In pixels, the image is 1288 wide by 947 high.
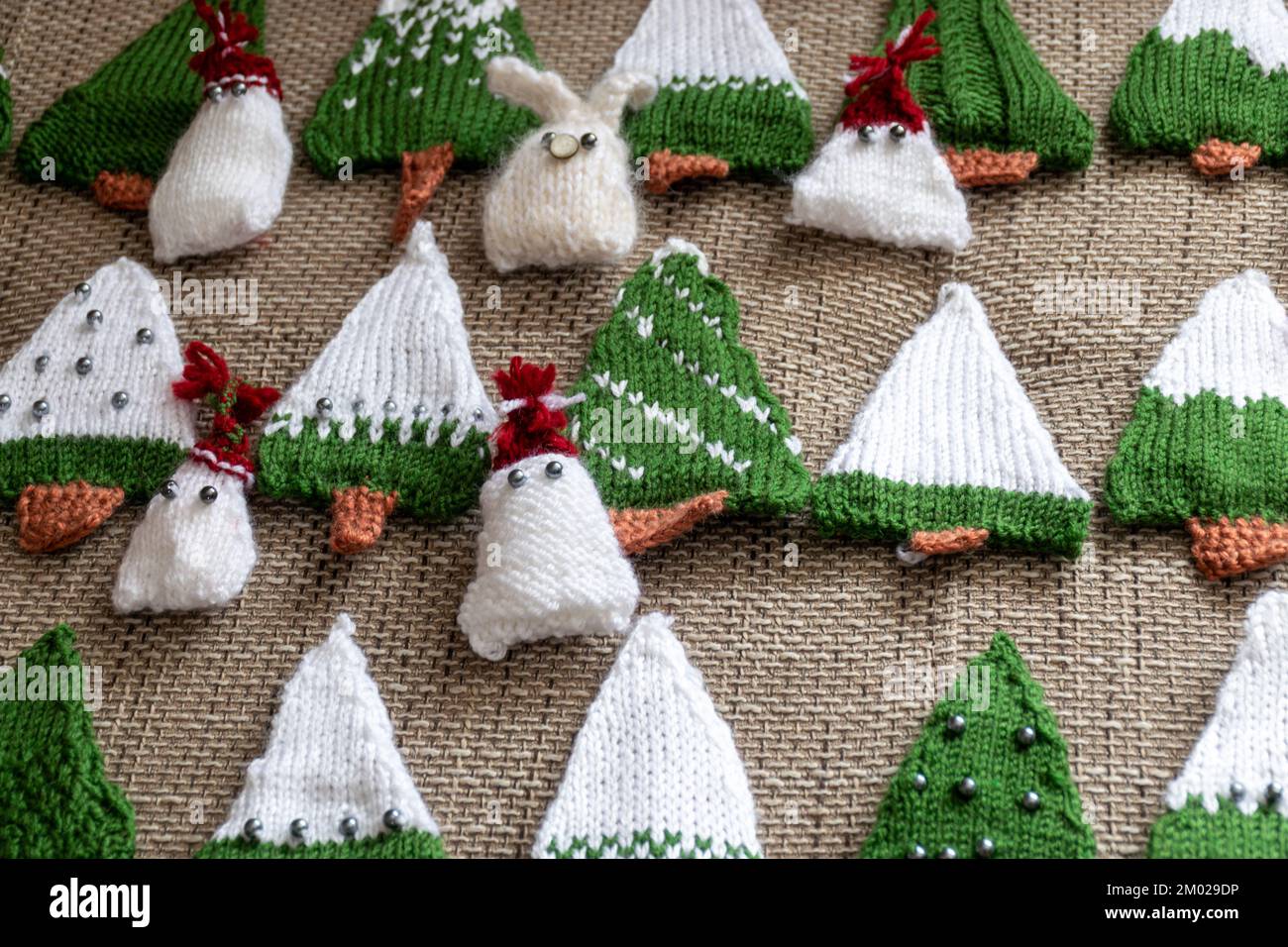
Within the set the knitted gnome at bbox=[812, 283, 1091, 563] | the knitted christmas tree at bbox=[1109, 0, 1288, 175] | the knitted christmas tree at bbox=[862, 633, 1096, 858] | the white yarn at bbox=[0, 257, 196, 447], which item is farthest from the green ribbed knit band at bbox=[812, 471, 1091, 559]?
the white yarn at bbox=[0, 257, 196, 447]

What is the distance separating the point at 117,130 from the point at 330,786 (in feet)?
2.06

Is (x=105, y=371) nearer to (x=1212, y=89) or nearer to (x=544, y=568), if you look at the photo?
(x=544, y=568)

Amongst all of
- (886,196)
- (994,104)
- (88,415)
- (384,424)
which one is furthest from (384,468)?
(994,104)

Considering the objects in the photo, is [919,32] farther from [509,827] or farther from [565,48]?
[509,827]

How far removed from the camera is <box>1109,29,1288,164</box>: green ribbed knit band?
1.12 meters

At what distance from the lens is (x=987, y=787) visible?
0.91 metres

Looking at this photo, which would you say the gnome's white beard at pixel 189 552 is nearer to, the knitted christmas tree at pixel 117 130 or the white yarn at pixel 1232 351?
the knitted christmas tree at pixel 117 130

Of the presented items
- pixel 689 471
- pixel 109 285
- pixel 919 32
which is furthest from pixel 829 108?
pixel 109 285

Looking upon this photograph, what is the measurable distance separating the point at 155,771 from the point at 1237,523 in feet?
2.64

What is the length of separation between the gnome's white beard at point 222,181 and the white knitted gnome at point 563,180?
0.19 metres

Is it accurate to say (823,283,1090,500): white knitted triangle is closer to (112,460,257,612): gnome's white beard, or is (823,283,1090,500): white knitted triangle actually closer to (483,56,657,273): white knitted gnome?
(483,56,657,273): white knitted gnome
